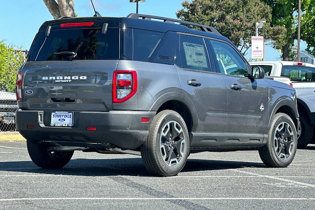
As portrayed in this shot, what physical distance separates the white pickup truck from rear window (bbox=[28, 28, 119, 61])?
22.9 feet

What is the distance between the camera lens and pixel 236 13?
214ft

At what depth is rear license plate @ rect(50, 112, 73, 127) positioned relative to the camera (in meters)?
8.11

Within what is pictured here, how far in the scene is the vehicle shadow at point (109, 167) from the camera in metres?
8.82

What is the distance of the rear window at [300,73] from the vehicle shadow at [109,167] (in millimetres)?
4376

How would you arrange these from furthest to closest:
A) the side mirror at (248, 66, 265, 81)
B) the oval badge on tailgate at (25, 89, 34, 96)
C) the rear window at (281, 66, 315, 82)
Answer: the rear window at (281, 66, 315, 82) < the side mirror at (248, 66, 265, 81) < the oval badge on tailgate at (25, 89, 34, 96)

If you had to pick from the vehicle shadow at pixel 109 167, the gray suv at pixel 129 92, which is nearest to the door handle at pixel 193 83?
the gray suv at pixel 129 92

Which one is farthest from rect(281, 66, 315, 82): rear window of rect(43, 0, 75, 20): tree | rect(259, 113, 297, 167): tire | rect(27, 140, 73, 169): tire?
rect(43, 0, 75, 20): tree

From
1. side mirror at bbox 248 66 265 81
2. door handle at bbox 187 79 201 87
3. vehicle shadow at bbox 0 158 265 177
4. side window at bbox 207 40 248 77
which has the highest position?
side window at bbox 207 40 248 77

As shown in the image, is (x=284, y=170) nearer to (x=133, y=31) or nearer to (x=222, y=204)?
(x=133, y=31)

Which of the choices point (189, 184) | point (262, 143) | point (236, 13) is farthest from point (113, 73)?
point (236, 13)

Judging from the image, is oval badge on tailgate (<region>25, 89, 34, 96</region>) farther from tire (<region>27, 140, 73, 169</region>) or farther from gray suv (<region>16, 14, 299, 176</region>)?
tire (<region>27, 140, 73, 169</region>)

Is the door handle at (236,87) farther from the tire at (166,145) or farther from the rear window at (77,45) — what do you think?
the rear window at (77,45)

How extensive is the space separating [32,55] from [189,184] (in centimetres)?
271

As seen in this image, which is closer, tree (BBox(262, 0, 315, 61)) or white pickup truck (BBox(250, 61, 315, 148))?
white pickup truck (BBox(250, 61, 315, 148))
